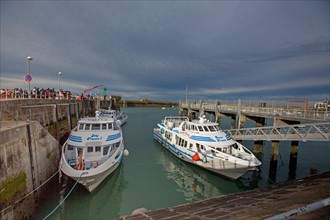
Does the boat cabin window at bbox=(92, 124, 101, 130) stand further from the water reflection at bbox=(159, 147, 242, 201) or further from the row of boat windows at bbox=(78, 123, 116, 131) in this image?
the water reflection at bbox=(159, 147, 242, 201)

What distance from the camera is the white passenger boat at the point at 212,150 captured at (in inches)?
551

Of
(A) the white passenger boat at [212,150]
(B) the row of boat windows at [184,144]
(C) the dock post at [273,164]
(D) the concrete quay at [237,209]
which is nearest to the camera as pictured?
(D) the concrete quay at [237,209]

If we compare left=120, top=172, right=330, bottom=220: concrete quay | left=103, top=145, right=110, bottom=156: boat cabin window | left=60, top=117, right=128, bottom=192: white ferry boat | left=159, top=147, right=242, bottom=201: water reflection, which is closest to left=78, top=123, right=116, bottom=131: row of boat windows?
left=60, top=117, right=128, bottom=192: white ferry boat

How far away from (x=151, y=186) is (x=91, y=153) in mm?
5814

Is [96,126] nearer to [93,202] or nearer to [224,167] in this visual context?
[93,202]

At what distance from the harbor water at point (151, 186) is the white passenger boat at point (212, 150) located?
3.89 feet

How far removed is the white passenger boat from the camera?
14.0 meters

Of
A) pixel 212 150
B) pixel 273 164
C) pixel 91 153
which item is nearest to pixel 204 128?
pixel 212 150

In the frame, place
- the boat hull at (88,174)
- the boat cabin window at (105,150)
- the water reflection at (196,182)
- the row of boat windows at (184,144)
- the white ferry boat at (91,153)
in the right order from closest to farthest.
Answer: the boat hull at (88,174), the white ferry boat at (91,153), the water reflection at (196,182), the boat cabin window at (105,150), the row of boat windows at (184,144)

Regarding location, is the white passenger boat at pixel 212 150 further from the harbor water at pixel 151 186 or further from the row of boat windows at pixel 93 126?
the row of boat windows at pixel 93 126

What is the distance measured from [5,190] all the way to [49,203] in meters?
3.76

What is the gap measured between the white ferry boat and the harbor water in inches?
57.4

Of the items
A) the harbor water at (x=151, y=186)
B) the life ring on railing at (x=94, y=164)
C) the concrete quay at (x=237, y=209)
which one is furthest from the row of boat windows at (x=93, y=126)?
the concrete quay at (x=237, y=209)

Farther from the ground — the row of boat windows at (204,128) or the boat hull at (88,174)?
the row of boat windows at (204,128)
